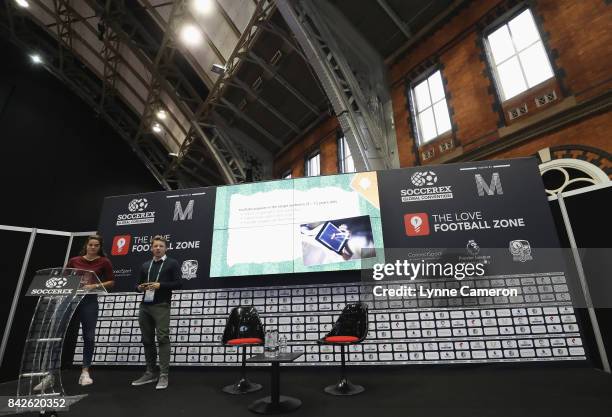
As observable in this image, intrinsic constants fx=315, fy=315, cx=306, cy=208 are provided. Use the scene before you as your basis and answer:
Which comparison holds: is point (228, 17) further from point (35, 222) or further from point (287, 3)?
point (35, 222)

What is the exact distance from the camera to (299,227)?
4.11 meters

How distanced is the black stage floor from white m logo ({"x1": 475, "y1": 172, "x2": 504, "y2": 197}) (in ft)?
6.60

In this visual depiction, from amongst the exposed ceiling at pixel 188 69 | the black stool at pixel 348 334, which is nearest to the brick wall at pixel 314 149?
Result: the exposed ceiling at pixel 188 69

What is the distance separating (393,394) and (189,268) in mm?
2915

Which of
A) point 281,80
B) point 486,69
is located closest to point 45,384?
point 486,69

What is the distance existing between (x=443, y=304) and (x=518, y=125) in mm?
3930

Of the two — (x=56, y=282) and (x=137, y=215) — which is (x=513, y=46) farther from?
(x=56, y=282)

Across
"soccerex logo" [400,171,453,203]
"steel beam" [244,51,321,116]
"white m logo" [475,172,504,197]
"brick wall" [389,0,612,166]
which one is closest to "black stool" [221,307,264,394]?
"soccerex logo" [400,171,453,203]

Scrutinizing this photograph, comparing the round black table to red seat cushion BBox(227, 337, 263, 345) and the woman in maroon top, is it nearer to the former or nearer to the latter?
red seat cushion BBox(227, 337, 263, 345)

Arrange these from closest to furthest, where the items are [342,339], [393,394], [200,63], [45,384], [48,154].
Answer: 1. [45,384]
2. [393,394]
3. [342,339]
4. [48,154]
5. [200,63]

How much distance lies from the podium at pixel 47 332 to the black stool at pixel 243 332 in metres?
1.42

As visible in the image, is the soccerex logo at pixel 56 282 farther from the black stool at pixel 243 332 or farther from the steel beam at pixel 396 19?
the steel beam at pixel 396 19

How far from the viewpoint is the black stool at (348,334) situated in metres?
2.93

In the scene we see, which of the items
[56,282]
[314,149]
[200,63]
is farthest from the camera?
[314,149]
